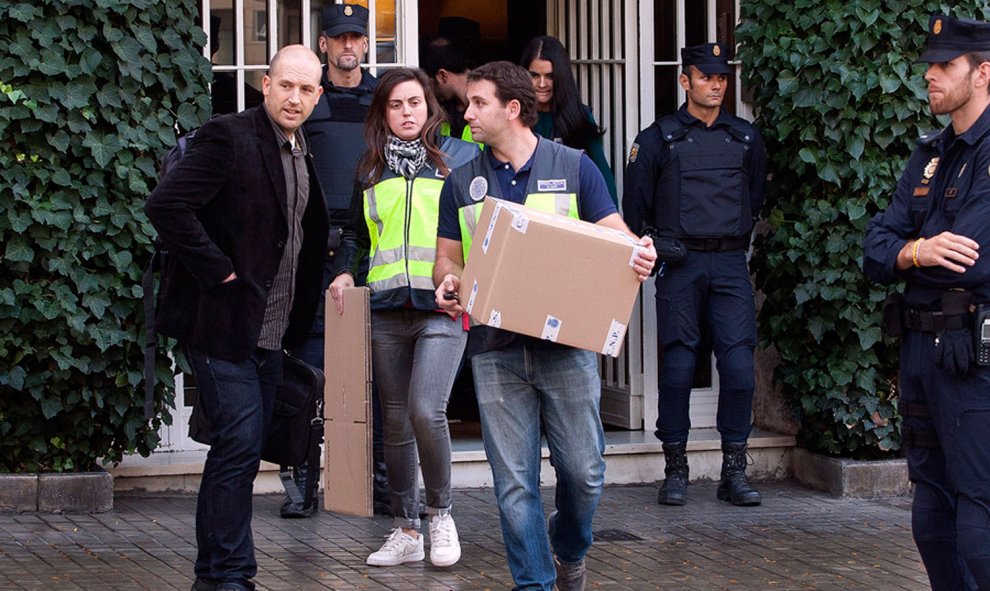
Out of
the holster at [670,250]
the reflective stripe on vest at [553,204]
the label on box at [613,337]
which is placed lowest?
the label on box at [613,337]

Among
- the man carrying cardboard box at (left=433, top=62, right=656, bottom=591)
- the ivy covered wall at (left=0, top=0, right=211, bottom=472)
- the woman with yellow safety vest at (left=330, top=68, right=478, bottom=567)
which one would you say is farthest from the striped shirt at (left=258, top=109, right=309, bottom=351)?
the ivy covered wall at (left=0, top=0, right=211, bottom=472)

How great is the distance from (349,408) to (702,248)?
8.71 feet

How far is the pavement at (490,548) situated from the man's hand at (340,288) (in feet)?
3.60

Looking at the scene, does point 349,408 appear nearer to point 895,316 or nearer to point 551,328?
point 551,328

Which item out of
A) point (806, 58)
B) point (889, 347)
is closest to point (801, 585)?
point (889, 347)

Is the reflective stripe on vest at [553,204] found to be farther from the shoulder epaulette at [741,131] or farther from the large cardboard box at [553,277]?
the shoulder epaulette at [741,131]

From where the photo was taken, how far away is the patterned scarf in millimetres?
6941

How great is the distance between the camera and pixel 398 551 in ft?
22.9

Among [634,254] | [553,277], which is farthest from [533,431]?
[634,254]

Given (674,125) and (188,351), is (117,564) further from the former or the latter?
(674,125)

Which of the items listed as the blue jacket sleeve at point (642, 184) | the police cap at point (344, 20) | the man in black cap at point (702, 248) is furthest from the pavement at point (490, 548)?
the police cap at point (344, 20)

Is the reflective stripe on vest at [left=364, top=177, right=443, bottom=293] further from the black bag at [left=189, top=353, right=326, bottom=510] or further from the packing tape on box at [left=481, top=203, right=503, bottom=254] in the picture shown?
the packing tape on box at [left=481, top=203, right=503, bottom=254]

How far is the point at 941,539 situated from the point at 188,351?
2.76 m

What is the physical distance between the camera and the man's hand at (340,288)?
675 centimetres
